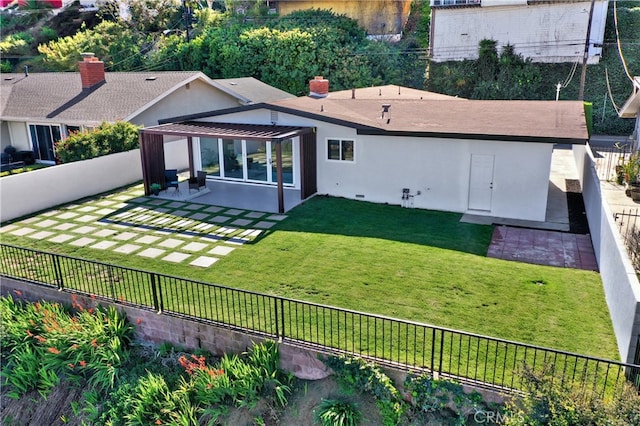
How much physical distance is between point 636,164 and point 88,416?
45.0 ft

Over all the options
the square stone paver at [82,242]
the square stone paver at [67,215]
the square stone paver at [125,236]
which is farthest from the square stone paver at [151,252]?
the square stone paver at [67,215]

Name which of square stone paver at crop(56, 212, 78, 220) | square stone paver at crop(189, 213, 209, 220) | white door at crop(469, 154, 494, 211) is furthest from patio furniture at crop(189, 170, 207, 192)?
white door at crop(469, 154, 494, 211)

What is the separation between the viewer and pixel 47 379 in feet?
28.3

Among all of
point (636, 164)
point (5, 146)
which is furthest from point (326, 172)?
point (5, 146)

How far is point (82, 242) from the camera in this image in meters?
11.8

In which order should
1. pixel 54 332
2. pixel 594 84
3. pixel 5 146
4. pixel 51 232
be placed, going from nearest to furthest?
pixel 54 332
pixel 51 232
pixel 5 146
pixel 594 84

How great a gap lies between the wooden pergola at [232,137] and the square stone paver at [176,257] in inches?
140

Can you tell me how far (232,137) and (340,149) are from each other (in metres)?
3.28

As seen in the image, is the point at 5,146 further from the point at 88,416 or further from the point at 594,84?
the point at 594,84

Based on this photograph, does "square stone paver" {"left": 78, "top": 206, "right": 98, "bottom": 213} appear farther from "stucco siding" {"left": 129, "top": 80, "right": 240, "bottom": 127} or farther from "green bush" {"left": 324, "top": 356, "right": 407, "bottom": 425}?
"green bush" {"left": 324, "top": 356, "right": 407, "bottom": 425}

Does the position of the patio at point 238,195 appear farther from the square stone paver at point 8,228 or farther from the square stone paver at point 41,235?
the square stone paver at point 8,228

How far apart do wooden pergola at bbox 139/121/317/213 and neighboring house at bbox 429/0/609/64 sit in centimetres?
2090

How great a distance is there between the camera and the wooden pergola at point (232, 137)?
13.8 m

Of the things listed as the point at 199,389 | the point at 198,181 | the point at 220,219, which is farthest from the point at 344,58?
the point at 199,389
